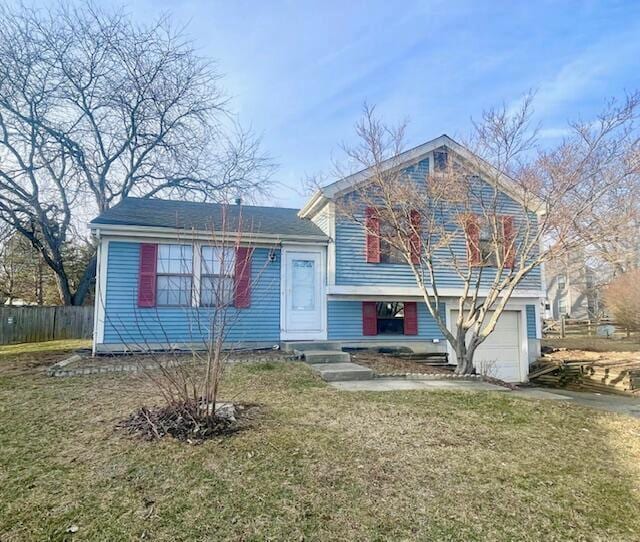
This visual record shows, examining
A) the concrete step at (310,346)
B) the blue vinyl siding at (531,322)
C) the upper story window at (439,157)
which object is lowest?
the concrete step at (310,346)

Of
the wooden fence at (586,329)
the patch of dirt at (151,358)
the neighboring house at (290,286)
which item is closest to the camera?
the patch of dirt at (151,358)

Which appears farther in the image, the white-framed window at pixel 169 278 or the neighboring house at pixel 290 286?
the white-framed window at pixel 169 278

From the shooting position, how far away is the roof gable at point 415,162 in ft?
26.0

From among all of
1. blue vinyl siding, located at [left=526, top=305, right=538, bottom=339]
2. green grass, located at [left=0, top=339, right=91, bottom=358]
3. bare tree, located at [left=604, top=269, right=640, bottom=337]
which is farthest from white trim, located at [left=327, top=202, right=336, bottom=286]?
bare tree, located at [left=604, top=269, right=640, bottom=337]

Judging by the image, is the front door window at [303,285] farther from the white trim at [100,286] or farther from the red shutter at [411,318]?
the white trim at [100,286]

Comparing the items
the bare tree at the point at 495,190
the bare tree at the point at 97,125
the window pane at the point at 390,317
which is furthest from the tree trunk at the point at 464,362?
the bare tree at the point at 97,125

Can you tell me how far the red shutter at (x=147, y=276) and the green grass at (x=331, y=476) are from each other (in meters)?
4.30

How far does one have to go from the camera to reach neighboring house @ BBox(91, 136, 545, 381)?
348 inches

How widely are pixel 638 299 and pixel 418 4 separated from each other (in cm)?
1540

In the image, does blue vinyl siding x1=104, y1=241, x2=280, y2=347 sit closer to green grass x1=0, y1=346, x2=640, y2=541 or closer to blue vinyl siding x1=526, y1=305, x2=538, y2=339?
green grass x1=0, y1=346, x2=640, y2=541

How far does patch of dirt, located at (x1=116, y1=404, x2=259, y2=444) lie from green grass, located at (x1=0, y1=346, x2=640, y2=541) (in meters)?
0.13

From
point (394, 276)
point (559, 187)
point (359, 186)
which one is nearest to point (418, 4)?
point (359, 186)

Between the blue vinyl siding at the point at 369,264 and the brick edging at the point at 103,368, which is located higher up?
the blue vinyl siding at the point at 369,264

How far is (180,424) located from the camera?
3701 millimetres
